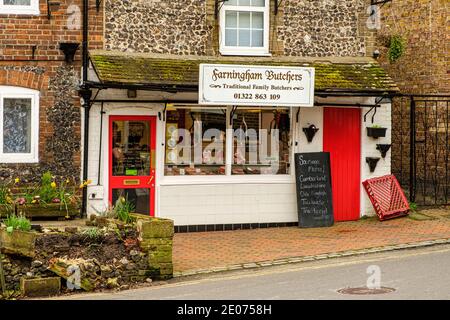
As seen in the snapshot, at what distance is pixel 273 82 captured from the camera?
55.8 ft

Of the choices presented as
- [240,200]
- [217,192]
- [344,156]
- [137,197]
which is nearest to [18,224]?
[137,197]

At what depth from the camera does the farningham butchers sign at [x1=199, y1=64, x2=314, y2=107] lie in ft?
54.4

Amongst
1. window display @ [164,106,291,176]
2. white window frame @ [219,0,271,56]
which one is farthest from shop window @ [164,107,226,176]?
white window frame @ [219,0,271,56]

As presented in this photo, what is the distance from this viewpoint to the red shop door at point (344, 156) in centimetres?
1845

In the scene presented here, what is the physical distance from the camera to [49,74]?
1672 cm

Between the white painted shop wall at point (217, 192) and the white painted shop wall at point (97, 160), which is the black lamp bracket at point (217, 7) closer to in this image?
the white painted shop wall at point (217, 192)

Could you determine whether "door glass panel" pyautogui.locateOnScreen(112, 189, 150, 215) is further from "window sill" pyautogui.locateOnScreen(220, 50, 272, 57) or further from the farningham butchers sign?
"window sill" pyautogui.locateOnScreen(220, 50, 272, 57)

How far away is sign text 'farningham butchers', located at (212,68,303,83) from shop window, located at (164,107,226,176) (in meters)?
1.19

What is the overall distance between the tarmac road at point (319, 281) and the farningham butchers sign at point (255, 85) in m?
4.22

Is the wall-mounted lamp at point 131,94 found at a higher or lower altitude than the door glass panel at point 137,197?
higher

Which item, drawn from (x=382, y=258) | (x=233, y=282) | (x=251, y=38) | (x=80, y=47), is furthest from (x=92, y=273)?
(x=251, y=38)

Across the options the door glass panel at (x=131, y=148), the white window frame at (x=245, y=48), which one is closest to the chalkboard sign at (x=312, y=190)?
the white window frame at (x=245, y=48)

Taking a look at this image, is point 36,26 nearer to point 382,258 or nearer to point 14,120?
point 14,120

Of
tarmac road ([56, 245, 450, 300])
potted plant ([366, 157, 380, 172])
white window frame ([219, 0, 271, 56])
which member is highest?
white window frame ([219, 0, 271, 56])
